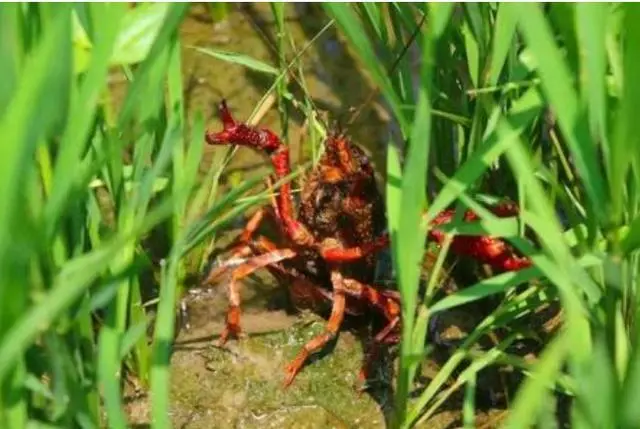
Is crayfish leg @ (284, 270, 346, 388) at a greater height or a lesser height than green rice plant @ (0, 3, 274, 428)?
lesser

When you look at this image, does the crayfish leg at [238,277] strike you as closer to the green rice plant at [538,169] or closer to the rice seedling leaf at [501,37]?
the green rice plant at [538,169]

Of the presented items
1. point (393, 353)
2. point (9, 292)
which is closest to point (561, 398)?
point (393, 353)

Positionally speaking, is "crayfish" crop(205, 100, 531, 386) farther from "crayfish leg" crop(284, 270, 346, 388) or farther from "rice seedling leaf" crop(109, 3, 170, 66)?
"rice seedling leaf" crop(109, 3, 170, 66)

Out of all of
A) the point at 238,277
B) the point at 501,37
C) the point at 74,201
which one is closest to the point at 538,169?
the point at 501,37

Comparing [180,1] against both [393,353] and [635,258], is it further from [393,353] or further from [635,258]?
[393,353]

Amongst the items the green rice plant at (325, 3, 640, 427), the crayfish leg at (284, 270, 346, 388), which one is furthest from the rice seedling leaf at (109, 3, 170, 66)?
the crayfish leg at (284, 270, 346, 388)

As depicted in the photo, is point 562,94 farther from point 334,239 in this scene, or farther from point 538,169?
point 334,239
